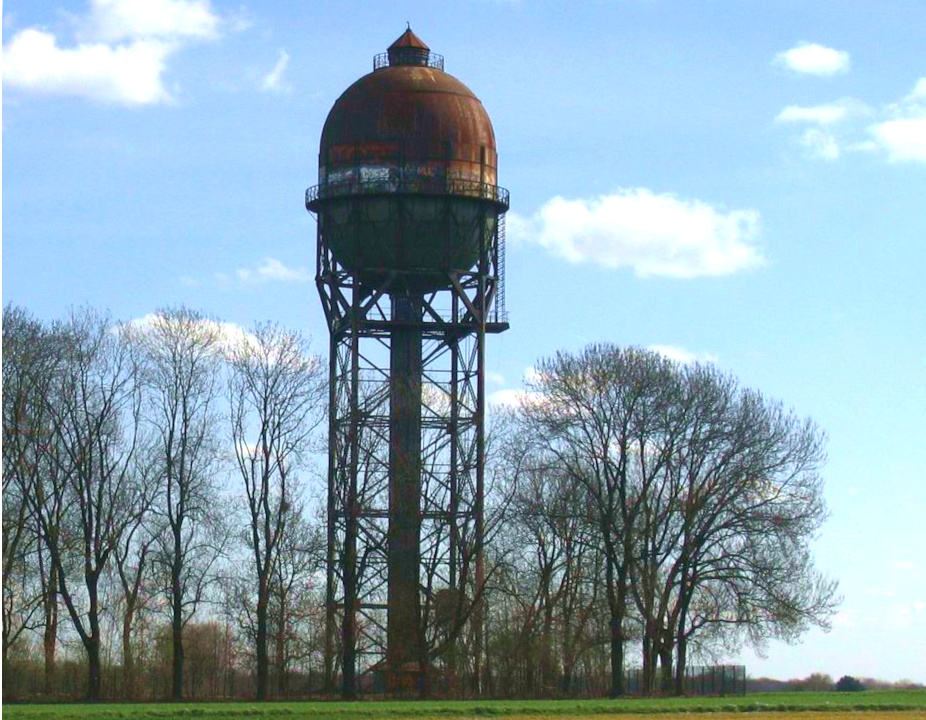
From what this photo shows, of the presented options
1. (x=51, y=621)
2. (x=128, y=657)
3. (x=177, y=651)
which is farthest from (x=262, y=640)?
(x=51, y=621)

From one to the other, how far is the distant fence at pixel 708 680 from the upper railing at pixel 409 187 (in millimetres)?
15982

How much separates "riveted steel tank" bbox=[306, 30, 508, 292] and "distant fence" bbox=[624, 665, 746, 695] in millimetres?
14187

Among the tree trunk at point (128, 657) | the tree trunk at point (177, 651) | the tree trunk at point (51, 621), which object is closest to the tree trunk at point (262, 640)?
the tree trunk at point (177, 651)

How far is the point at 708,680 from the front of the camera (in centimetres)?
5662

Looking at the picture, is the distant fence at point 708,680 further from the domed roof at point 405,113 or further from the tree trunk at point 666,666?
the domed roof at point 405,113

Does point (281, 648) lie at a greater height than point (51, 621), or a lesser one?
lesser

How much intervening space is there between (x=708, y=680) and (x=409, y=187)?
1876 cm

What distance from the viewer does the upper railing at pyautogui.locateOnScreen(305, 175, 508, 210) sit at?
2126 inches

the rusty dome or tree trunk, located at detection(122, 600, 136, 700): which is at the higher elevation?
the rusty dome

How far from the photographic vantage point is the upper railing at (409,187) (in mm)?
54000

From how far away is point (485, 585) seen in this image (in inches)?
1953

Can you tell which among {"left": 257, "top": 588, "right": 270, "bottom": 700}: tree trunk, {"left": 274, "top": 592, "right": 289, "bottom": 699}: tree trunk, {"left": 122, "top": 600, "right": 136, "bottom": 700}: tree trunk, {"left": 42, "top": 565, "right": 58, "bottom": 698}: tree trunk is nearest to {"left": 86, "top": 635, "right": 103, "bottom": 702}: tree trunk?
{"left": 122, "top": 600, "right": 136, "bottom": 700}: tree trunk

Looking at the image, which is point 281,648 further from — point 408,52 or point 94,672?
point 408,52

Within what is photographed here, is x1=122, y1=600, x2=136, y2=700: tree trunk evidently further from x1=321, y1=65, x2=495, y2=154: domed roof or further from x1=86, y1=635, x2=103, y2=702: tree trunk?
x1=321, y1=65, x2=495, y2=154: domed roof
